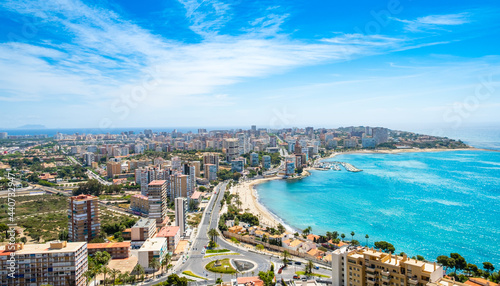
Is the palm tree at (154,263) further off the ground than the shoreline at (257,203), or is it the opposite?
the palm tree at (154,263)

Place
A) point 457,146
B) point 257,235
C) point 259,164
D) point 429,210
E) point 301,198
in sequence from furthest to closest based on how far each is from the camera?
point 457,146, point 259,164, point 301,198, point 429,210, point 257,235

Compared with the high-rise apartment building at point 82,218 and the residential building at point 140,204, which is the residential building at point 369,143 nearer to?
the residential building at point 140,204

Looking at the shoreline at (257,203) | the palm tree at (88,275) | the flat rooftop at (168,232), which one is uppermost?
the flat rooftop at (168,232)

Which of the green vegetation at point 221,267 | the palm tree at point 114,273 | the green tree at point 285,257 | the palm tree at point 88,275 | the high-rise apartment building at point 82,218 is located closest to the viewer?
the palm tree at point 88,275

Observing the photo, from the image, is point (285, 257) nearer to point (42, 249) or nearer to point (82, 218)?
point (42, 249)

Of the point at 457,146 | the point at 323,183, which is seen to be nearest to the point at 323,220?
the point at 323,183

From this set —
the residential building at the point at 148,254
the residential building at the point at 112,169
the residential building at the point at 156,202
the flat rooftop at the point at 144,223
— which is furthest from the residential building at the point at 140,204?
the residential building at the point at 112,169

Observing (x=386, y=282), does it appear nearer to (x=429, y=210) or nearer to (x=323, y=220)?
(x=323, y=220)
